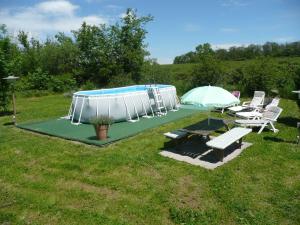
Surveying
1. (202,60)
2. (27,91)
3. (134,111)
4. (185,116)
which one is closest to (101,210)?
(134,111)

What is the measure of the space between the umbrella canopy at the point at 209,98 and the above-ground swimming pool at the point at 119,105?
473cm

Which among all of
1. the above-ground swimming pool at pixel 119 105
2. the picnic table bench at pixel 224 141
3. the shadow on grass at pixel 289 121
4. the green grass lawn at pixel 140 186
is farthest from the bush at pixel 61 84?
the picnic table bench at pixel 224 141

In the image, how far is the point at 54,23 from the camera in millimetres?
33250

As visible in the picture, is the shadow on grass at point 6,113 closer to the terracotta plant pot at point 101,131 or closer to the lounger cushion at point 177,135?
the terracotta plant pot at point 101,131

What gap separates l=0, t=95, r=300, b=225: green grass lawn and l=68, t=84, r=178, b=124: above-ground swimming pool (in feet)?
8.95

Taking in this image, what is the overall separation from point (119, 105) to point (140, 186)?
625 cm

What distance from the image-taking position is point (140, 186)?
20.3 feet

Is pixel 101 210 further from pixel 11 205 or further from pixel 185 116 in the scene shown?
pixel 185 116

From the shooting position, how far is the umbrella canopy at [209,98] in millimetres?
7289

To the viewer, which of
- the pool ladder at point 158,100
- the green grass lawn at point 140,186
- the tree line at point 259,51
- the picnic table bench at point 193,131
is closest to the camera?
the green grass lawn at point 140,186

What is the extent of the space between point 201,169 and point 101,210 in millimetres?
2755

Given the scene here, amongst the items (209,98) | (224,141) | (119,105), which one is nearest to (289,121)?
(224,141)

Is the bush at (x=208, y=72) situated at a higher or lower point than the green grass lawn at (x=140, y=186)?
higher

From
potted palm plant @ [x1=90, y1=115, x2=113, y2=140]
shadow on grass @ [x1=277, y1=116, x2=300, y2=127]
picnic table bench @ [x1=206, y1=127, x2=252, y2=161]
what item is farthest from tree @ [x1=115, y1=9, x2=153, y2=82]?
picnic table bench @ [x1=206, y1=127, x2=252, y2=161]
